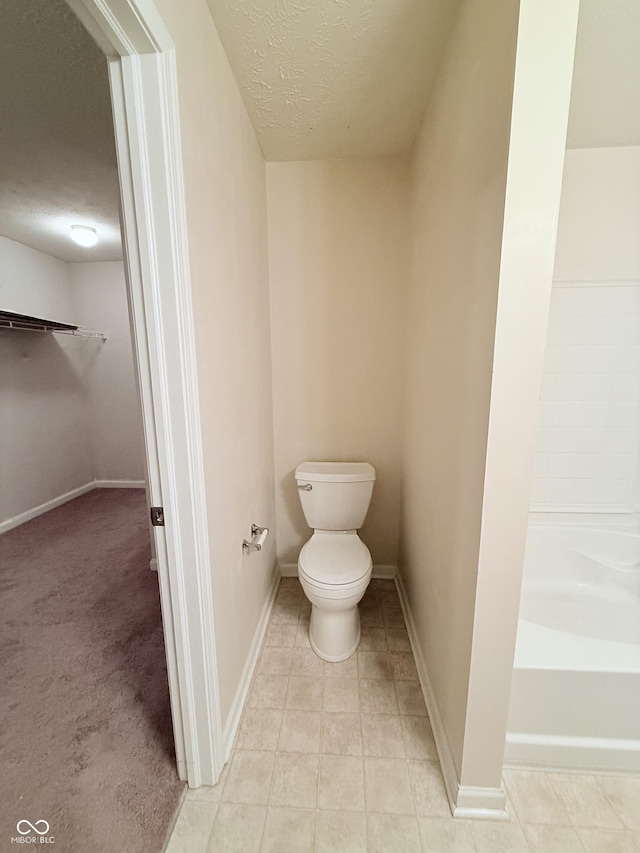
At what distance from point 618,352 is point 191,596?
6.54ft

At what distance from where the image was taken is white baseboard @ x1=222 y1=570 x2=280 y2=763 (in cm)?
107

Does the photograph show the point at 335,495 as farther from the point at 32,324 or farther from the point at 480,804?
the point at 32,324

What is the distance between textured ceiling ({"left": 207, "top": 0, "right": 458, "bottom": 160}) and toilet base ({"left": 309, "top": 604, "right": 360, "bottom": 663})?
2040mm

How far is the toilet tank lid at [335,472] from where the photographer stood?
1677 millimetres

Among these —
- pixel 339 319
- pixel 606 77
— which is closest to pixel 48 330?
pixel 339 319

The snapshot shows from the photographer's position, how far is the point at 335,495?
5.53 feet

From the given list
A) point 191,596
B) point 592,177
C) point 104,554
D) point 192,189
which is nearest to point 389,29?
point 192,189

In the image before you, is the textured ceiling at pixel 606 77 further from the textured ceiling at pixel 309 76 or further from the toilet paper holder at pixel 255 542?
the toilet paper holder at pixel 255 542

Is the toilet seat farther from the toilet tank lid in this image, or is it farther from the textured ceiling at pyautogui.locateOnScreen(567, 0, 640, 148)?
the textured ceiling at pyautogui.locateOnScreen(567, 0, 640, 148)

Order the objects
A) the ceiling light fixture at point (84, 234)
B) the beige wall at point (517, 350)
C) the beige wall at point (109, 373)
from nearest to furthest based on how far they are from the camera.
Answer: the beige wall at point (517, 350) < the ceiling light fixture at point (84, 234) < the beige wall at point (109, 373)

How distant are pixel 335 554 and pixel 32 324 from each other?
316cm

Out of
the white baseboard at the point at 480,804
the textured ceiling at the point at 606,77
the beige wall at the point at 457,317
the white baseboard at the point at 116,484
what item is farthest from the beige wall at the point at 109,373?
the textured ceiling at the point at 606,77

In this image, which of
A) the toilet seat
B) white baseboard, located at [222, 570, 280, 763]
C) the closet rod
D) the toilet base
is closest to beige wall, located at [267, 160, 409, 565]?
the toilet seat

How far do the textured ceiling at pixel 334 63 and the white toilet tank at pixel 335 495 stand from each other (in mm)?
1579
